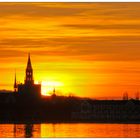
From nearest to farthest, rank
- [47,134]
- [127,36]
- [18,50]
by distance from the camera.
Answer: [127,36]
[18,50]
[47,134]

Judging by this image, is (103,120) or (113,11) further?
(103,120)

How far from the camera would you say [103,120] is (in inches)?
1602

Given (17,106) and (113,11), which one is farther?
(17,106)

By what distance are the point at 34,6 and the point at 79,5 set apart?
62.7 inches

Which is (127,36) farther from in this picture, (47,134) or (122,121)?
(122,121)

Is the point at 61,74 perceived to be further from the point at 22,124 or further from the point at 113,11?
the point at 22,124

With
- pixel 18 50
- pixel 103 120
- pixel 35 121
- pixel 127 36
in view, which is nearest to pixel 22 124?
pixel 35 121

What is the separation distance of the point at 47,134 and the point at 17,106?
10.1 metres

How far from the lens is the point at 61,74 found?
25375mm

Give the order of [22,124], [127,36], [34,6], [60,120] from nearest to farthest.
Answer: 1. [34,6]
2. [127,36]
3. [22,124]
4. [60,120]

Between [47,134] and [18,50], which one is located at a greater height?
[18,50]

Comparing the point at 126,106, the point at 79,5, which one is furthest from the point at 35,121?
the point at 79,5

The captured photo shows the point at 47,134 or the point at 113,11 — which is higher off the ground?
the point at 113,11

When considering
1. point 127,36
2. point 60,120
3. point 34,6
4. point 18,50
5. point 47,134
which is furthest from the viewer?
point 60,120
